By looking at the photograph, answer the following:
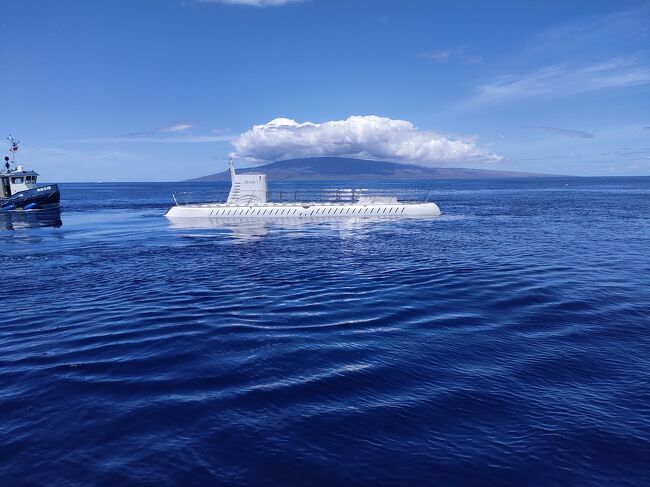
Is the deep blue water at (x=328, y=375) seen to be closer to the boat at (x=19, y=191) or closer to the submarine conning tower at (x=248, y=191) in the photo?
the submarine conning tower at (x=248, y=191)

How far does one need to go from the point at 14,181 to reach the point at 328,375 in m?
85.5

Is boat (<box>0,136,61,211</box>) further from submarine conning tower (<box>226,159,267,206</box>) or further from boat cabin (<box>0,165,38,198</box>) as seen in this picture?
submarine conning tower (<box>226,159,267,206</box>)

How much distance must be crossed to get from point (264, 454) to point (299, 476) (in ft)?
3.19

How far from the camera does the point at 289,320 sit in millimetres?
16672

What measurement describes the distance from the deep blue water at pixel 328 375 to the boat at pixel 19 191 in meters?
59.5

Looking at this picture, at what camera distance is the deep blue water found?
8297 millimetres

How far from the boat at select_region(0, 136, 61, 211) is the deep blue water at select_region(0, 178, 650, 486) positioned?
59459 mm

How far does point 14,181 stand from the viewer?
74812 millimetres

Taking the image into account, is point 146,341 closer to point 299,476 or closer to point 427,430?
point 299,476

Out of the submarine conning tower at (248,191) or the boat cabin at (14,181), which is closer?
the submarine conning tower at (248,191)

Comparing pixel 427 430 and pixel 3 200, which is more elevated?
pixel 3 200

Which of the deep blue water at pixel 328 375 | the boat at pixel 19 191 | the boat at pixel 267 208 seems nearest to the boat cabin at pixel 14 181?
the boat at pixel 19 191

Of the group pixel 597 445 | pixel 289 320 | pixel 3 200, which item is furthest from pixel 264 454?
pixel 3 200

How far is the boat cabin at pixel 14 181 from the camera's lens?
74000 millimetres
